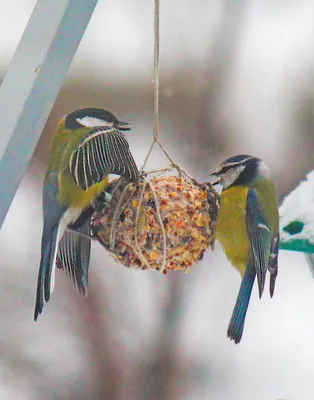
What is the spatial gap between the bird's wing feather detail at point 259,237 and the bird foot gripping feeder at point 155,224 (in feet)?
0.30

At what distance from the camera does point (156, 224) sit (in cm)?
123

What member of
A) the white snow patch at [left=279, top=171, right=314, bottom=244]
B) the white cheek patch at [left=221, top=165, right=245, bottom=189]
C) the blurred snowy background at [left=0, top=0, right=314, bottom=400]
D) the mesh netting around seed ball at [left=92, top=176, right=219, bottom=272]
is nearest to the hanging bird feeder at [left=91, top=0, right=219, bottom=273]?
the mesh netting around seed ball at [left=92, top=176, right=219, bottom=272]

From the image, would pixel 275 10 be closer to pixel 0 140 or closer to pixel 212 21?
pixel 212 21

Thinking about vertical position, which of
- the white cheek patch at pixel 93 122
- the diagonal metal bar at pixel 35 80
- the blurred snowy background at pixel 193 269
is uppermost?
the diagonal metal bar at pixel 35 80

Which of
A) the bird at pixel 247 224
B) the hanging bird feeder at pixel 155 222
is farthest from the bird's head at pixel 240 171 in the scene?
the hanging bird feeder at pixel 155 222

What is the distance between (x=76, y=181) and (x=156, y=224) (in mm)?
173

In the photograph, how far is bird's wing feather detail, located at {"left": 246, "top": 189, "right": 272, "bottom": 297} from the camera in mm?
1301

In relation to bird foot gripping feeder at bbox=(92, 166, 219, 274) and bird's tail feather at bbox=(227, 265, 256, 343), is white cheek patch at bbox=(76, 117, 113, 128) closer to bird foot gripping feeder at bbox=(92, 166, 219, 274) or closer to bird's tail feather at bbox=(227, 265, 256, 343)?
bird foot gripping feeder at bbox=(92, 166, 219, 274)

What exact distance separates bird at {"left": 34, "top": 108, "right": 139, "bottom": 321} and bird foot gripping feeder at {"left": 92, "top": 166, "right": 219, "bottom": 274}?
34mm

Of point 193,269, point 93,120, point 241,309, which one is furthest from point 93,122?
point 193,269

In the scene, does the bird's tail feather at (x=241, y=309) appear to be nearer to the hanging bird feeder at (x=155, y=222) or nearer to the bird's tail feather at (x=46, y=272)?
the hanging bird feeder at (x=155, y=222)

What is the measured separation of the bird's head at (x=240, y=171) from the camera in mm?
1369

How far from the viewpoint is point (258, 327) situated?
9.09ft

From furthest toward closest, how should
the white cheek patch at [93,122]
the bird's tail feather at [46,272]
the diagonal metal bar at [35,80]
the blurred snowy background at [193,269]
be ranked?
the blurred snowy background at [193,269] < the white cheek patch at [93,122] < the bird's tail feather at [46,272] < the diagonal metal bar at [35,80]
